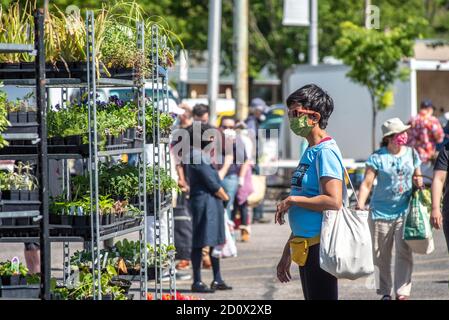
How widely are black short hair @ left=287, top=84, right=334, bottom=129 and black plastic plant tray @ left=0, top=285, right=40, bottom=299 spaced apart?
5.97 ft

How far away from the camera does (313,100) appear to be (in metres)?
6.86

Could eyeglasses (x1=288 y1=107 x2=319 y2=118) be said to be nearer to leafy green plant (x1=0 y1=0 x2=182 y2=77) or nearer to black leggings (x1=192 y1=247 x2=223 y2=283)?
leafy green plant (x1=0 y1=0 x2=182 y2=77)

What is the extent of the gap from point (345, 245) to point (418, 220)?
4361 mm

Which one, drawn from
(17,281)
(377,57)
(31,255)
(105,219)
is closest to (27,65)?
(105,219)

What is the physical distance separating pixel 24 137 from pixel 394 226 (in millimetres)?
5486

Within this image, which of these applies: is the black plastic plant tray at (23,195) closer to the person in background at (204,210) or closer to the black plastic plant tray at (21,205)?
the black plastic plant tray at (21,205)

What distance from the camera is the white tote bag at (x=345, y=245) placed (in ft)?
21.4

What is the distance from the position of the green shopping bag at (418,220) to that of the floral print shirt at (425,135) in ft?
31.9

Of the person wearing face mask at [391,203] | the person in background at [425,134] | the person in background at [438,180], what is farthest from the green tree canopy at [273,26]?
the person in background at [438,180]

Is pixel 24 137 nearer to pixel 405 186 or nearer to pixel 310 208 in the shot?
pixel 310 208

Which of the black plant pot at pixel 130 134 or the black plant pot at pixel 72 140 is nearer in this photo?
the black plant pot at pixel 72 140

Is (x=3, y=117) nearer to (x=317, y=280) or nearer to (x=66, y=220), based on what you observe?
(x=66, y=220)

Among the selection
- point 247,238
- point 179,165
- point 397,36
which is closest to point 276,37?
point 397,36
